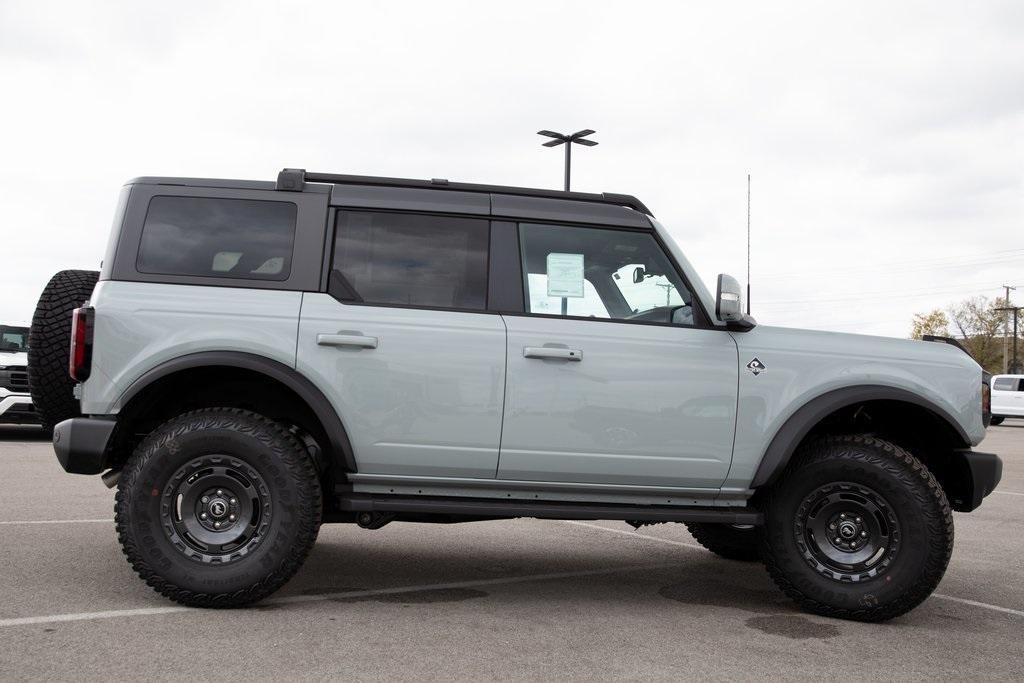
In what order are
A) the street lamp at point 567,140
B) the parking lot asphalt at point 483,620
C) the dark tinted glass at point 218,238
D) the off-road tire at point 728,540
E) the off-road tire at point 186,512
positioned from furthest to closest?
the street lamp at point 567,140
the off-road tire at point 728,540
the dark tinted glass at point 218,238
the off-road tire at point 186,512
the parking lot asphalt at point 483,620

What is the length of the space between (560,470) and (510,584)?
105 cm

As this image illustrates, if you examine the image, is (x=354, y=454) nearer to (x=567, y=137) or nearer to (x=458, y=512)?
(x=458, y=512)

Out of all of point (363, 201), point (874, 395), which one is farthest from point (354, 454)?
point (874, 395)

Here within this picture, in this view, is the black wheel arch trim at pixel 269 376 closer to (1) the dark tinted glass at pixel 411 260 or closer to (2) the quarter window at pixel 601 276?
(1) the dark tinted glass at pixel 411 260

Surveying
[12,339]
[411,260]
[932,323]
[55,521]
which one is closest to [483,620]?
[411,260]

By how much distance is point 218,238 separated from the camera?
16.5 ft

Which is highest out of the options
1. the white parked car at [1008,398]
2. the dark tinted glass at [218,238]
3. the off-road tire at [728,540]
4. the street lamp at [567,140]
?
the street lamp at [567,140]

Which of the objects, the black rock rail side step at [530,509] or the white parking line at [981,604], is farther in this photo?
the white parking line at [981,604]

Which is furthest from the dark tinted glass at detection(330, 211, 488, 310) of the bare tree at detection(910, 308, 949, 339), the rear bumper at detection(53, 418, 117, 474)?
the bare tree at detection(910, 308, 949, 339)

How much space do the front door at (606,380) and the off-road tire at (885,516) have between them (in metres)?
0.41

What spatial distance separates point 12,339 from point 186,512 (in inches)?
435

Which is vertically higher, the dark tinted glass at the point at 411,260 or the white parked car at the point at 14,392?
the dark tinted glass at the point at 411,260

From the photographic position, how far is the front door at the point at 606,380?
4875 millimetres

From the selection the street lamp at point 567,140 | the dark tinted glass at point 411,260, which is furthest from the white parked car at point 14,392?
the street lamp at point 567,140
